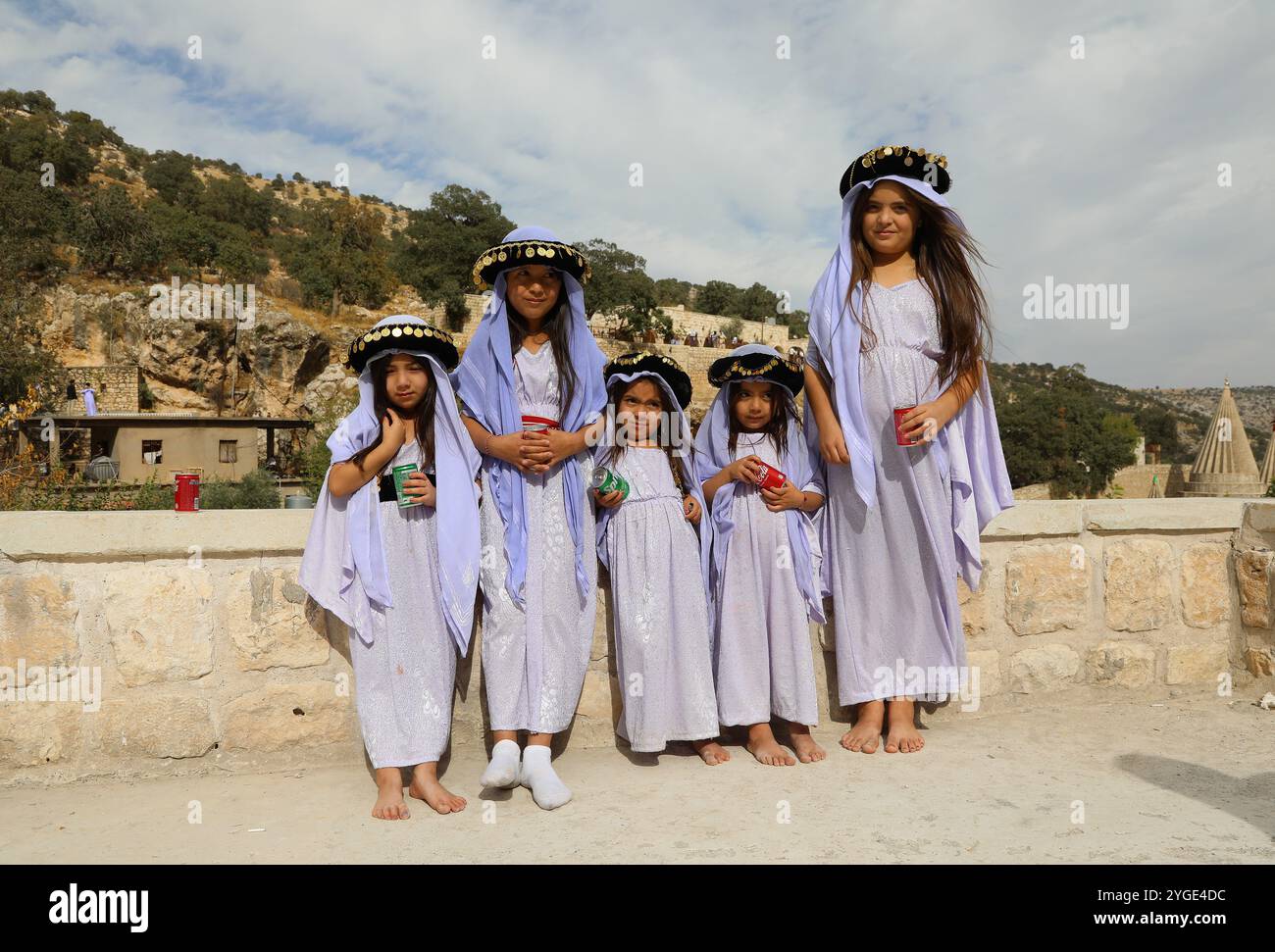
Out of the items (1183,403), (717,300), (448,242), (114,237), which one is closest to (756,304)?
(717,300)

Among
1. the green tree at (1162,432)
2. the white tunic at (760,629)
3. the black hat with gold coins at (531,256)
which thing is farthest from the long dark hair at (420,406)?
the green tree at (1162,432)

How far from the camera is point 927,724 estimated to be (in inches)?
136

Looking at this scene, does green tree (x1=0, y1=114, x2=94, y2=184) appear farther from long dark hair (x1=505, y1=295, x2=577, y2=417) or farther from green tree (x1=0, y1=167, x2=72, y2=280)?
long dark hair (x1=505, y1=295, x2=577, y2=417)

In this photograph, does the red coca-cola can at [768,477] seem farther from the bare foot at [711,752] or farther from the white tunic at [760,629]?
the bare foot at [711,752]

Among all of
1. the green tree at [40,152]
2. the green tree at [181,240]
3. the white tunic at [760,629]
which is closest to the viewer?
the white tunic at [760,629]

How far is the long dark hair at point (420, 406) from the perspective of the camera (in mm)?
2885

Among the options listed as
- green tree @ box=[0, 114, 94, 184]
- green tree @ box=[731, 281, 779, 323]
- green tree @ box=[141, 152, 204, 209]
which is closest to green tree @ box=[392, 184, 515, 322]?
green tree @ box=[141, 152, 204, 209]

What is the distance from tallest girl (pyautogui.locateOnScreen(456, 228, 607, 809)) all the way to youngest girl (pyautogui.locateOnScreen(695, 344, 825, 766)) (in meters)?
0.51

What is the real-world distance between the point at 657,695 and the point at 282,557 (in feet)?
4.78

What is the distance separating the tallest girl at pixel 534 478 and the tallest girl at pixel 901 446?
97 centimetres

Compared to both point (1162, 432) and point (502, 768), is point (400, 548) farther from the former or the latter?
point (1162, 432)

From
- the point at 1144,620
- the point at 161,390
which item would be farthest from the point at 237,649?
the point at 161,390

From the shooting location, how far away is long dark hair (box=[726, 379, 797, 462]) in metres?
3.31

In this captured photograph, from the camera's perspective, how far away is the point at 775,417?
3.35 m
